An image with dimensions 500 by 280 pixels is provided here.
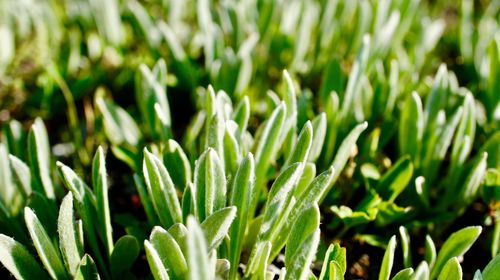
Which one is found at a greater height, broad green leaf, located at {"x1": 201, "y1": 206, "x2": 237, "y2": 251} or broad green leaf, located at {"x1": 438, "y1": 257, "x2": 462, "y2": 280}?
→ broad green leaf, located at {"x1": 201, "y1": 206, "x2": 237, "y2": 251}

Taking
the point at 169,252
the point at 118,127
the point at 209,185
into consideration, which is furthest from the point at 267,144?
the point at 118,127

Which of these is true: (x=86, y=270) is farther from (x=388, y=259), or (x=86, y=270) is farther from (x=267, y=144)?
(x=388, y=259)

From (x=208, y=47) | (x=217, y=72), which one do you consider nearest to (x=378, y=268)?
(x=217, y=72)

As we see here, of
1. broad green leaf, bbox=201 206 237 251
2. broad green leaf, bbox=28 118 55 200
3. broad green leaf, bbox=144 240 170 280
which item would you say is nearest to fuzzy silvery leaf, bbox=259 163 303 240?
broad green leaf, bbox=201 206 237 251

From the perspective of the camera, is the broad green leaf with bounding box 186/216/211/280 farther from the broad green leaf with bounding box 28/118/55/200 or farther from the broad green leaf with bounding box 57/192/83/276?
the broad green leaf with bounding box 28/118/55/200

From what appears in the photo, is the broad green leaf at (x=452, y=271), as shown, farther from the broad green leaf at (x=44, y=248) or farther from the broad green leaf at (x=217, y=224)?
the broad green leaf at (x=44, y=248)

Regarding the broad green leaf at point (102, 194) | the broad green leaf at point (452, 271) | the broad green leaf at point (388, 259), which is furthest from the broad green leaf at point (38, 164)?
the broad green leaf at point (452, 271)
